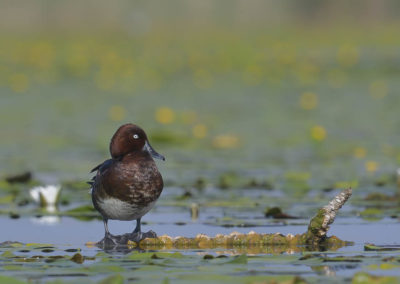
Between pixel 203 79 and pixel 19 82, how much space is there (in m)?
4.09

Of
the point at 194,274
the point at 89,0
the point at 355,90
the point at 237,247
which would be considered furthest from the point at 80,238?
the point at 89,0

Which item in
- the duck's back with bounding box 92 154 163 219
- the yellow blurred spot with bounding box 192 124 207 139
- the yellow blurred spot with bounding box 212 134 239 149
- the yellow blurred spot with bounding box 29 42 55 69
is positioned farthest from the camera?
the yellow blurred spot with bounding box 29 42 55 69

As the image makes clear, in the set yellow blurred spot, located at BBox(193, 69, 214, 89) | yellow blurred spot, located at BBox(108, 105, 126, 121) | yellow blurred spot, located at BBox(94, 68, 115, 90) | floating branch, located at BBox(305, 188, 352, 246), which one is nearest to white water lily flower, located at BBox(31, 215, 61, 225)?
floating branch, located at BBox(305, 188, 352, 246)

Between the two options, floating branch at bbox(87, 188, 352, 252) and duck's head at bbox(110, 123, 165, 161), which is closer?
floating branch at bbox(87, 188, 352, 252)

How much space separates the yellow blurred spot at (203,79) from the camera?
20816mm

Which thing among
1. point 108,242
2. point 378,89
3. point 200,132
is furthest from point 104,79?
point 108,242

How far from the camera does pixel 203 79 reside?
21.8m

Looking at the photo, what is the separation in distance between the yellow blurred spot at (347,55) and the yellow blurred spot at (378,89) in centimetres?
482

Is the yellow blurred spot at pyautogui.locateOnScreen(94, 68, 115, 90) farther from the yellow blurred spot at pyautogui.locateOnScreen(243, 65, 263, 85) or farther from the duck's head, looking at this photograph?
the duck's head

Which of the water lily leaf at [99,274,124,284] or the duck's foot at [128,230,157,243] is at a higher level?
the duck's foot at [128,230,157,243]

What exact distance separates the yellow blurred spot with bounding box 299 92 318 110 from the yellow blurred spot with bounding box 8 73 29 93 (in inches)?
Answer: 223

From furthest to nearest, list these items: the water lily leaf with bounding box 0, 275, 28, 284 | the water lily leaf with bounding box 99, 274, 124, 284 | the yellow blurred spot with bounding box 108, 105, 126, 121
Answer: the yellow blurred spot with bounding box 108, 105, 126, 121 → the water lily leaf with bounding box 0, 275, 28, 284 → the water lily leaf with bounding box 99, 274, 124, 284

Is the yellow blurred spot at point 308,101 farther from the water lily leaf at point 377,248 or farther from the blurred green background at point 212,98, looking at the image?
the water lily leaf at point 377,248

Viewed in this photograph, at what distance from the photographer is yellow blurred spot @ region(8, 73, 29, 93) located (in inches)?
773
